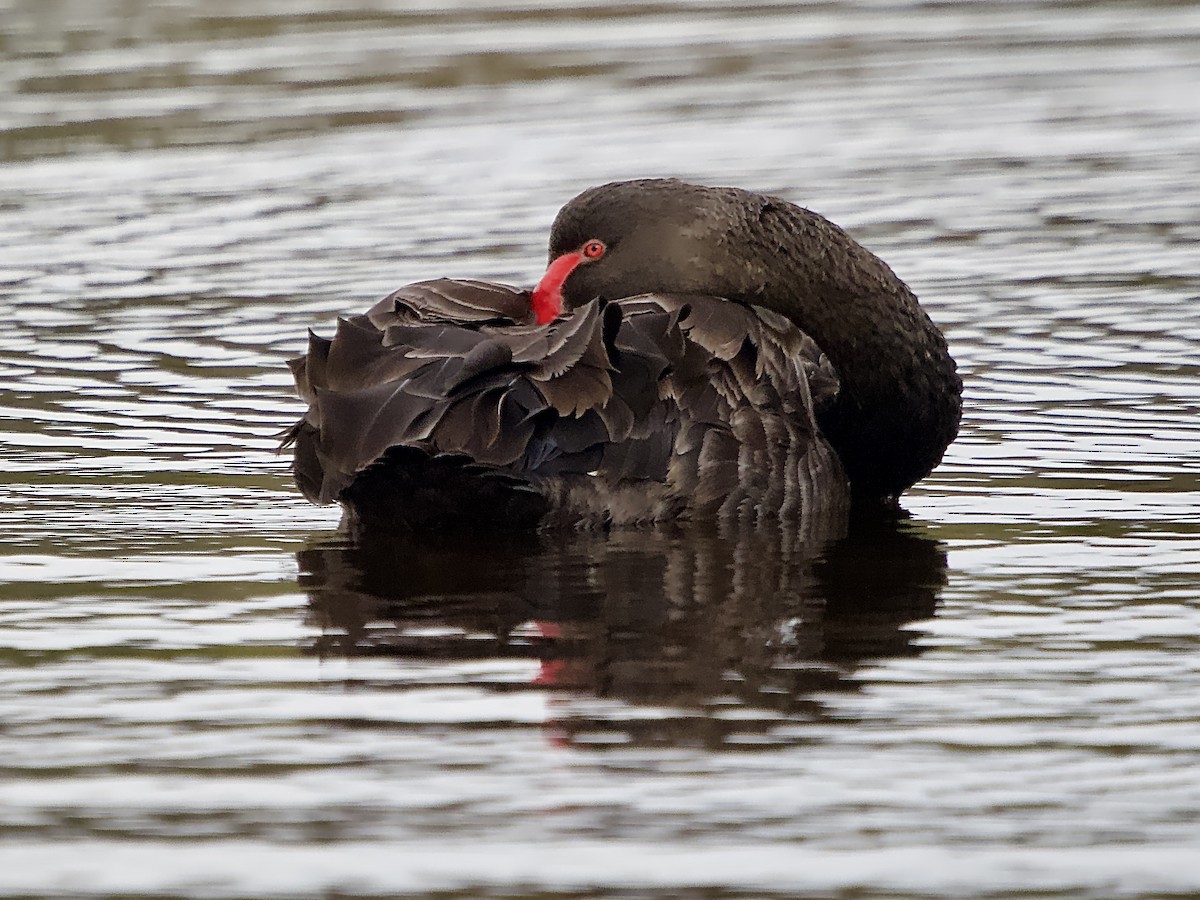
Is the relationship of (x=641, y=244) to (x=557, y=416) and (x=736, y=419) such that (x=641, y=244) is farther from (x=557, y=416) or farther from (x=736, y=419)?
(x=557, y=416)

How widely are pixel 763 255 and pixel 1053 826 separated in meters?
3.28

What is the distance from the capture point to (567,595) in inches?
229

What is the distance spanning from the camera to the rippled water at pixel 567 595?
4004 mm

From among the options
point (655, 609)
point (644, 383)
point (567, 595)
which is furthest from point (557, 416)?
point (655, 609)

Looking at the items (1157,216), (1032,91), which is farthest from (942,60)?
(1157,216)

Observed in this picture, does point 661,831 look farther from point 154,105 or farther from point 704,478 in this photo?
point 154,105

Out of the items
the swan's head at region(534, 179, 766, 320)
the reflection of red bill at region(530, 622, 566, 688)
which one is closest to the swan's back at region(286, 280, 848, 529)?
the swan's head at region(534, 179, 766, 320)

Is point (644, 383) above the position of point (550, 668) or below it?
above

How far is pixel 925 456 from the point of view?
7113 millimetres

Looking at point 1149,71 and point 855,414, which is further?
point 1149,71

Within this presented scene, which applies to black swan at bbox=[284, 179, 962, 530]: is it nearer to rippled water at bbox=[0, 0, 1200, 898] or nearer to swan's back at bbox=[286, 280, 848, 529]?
swan's back at bbox=[286, 280, 848, 529]

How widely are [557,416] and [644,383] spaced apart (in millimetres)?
281

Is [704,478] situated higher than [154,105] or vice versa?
[154,105]

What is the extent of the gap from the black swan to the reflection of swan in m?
0.17
